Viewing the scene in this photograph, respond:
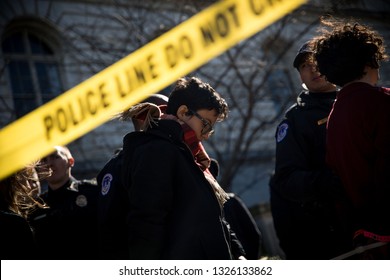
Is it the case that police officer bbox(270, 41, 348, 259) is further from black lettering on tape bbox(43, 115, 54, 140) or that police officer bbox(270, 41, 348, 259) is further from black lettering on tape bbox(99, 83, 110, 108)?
black lettering on tape bbox(43, 115, 54, 140)

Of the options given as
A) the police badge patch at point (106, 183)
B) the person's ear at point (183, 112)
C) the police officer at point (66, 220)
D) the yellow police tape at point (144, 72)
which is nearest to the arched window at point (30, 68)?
the yellow police tape at point (144, 72)

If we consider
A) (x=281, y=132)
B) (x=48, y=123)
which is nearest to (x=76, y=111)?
(x=48, y=123)

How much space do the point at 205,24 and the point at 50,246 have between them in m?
5.40

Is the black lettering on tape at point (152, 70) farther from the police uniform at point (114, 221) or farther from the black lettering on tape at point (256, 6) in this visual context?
the police uniform at point (114, 221)

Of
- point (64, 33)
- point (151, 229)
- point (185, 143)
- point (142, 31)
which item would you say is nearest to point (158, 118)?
point (185, 143)

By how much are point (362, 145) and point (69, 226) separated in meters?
2.43

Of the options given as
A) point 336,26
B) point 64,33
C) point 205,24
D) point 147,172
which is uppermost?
point 64,33

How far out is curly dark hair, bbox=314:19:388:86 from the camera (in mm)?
2414

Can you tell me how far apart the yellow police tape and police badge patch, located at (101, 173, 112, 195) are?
15.2 ft

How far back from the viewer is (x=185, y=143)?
265 cm

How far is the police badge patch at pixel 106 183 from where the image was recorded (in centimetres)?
287

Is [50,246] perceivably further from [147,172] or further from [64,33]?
[64,33]

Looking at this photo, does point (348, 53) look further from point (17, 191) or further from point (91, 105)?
point (91, 105)

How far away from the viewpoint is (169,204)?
8.06 ft
